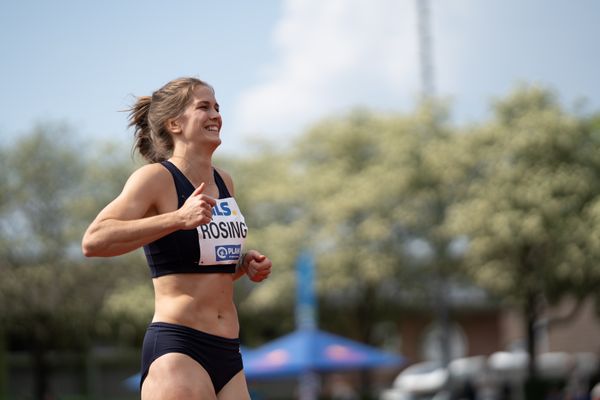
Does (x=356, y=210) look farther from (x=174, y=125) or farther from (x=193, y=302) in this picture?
(x=193, y=302)

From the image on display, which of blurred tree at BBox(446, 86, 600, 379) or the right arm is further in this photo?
blurred tree at BBox(446, 86, 600, 379)

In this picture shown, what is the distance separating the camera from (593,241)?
3142 centimetres

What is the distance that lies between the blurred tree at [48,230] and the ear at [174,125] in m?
31.4

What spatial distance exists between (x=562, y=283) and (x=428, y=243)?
5.57m

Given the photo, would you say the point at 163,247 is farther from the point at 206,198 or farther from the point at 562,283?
the point at 562,283

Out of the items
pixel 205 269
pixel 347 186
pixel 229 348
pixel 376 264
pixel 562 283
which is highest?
pixel 347 186

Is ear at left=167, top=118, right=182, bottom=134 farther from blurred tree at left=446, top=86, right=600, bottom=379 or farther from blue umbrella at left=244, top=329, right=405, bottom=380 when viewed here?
blurred tree at left=446, top=86, right=600, bottom=379

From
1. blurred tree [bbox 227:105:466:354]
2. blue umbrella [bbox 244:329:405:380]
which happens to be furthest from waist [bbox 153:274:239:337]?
blurred tree [bbox 227:105:466:354]

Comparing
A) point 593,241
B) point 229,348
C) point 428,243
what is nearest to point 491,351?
point 428,243

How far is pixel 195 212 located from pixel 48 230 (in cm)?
3328

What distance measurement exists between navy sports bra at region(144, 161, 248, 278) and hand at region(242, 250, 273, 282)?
16 centimetres

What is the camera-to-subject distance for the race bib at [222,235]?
442 cm

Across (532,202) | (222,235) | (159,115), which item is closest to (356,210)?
(532,202)

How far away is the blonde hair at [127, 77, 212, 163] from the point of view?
461cm
